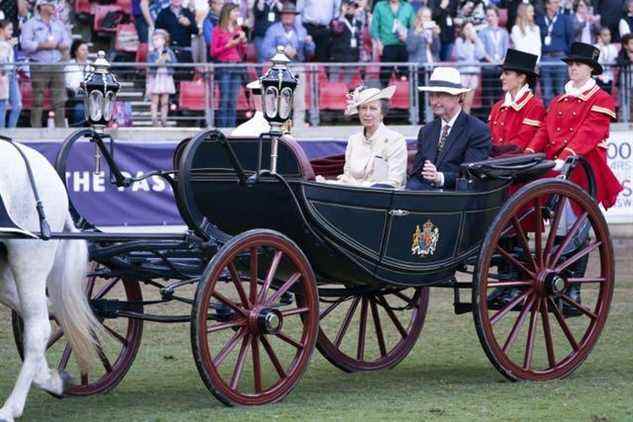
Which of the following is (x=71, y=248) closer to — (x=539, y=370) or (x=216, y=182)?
(x=216, y=182)

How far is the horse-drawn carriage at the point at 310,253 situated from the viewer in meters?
7.23

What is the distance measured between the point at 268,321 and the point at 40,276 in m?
1.13

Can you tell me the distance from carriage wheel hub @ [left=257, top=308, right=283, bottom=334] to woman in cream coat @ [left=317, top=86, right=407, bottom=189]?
136 centimetres

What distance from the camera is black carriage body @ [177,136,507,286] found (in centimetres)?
745

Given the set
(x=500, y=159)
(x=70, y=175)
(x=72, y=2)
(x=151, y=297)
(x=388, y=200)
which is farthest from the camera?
(x=72, y=2)

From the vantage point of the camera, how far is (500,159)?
8.33 m

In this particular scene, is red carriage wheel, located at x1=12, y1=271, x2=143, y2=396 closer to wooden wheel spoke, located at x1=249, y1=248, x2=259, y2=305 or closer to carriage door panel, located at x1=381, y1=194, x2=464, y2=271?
wooden wheel spoke, located at x1=249, y1=248, x2=259, y2=305

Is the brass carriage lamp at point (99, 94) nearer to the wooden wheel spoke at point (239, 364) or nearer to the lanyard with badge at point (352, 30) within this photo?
the wooden wheel spoke at point (239, 364)

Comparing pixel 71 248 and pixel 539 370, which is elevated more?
pixel 71 248

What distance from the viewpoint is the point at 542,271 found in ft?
27.3

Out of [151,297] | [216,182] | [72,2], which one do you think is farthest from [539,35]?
[216,182]

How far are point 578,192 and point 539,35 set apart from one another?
10.5 m

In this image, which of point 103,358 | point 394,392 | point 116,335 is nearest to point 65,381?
point 103,358

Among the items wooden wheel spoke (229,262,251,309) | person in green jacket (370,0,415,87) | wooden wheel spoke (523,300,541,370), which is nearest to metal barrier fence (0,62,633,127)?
person in green jacket (370,0,415,87)
